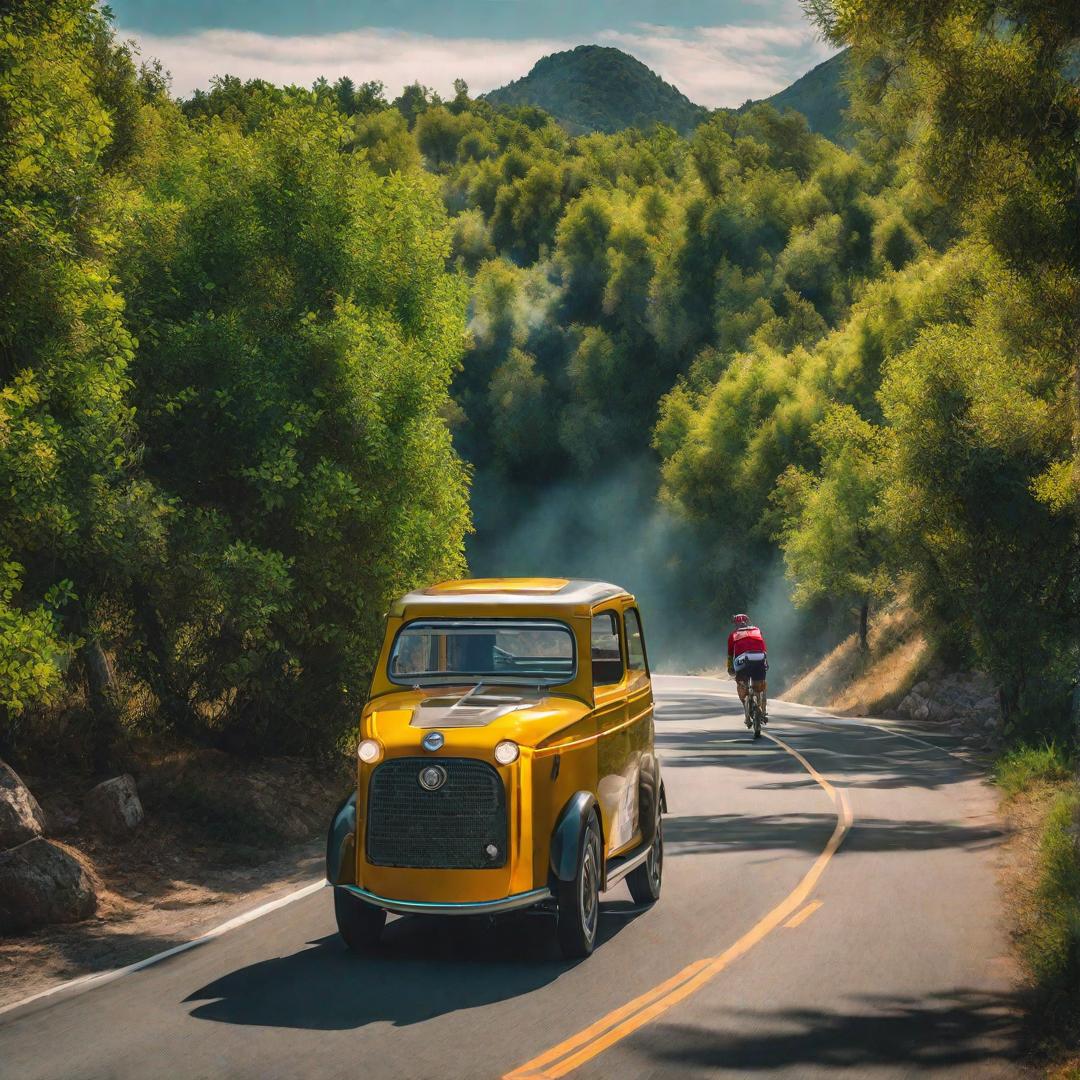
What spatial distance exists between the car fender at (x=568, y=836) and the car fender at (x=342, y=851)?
137 cm

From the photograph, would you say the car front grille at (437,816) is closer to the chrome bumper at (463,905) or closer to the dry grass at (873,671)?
the chrome bumper at (463,905)

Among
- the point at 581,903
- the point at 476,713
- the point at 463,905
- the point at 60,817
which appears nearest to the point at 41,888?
the point at 60,817

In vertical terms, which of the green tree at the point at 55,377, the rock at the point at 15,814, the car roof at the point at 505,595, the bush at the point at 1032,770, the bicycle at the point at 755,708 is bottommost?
the bicycle at the point at 755,708

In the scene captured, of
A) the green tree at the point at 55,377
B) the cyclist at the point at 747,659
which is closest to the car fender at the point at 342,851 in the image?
the green tree at the point at 55,377

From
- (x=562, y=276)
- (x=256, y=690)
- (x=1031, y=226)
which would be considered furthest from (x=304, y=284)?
(x=562, y=276)

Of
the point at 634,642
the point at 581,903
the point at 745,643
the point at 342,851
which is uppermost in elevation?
the point at 634,642

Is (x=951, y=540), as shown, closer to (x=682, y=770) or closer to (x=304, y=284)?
(x=682, y=770)

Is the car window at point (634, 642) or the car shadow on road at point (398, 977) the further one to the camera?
the car window at point (634, 642)

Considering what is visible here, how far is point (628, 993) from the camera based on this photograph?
8.46 metres

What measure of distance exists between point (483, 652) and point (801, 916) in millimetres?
3194

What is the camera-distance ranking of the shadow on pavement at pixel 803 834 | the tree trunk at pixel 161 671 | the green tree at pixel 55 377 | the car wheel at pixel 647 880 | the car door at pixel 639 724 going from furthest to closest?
the tree trunk at pixel 161 671, the shadow on pavement at pixel 803 834, the green tree at pixel 55 377, the car wheel at pixel 647 880, the car door at pixel 639 724

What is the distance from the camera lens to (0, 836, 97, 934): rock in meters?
11.1

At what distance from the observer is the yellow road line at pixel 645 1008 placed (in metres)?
7.13

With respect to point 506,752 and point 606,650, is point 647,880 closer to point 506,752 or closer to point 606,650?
point 606,650
